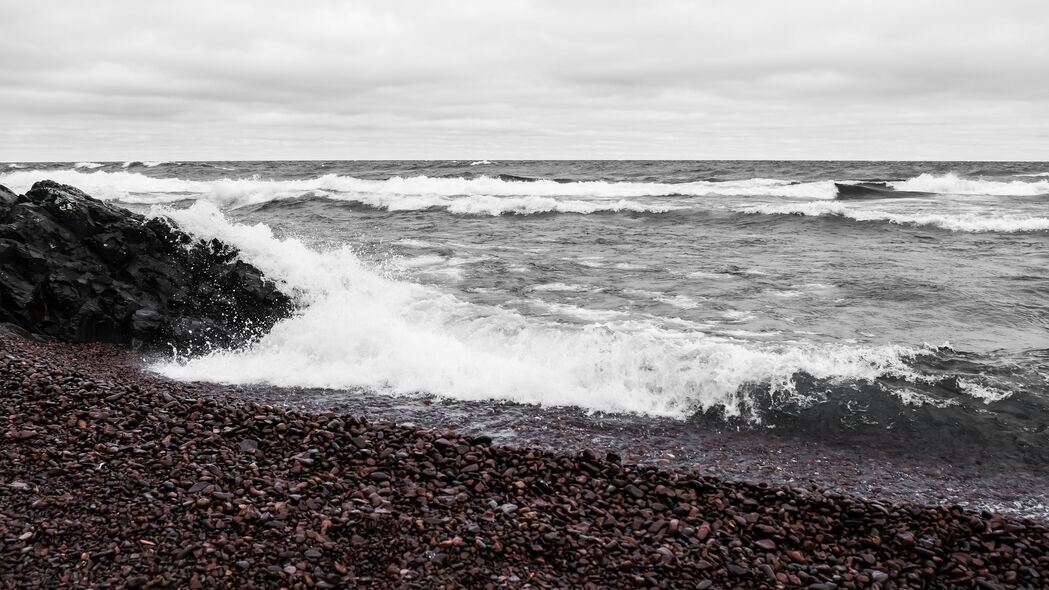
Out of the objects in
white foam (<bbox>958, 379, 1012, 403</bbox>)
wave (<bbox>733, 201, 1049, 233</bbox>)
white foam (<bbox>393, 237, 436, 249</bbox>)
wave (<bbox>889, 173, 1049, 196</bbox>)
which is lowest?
white foam (<bbox>958, 379, 1012, 403</bbox>)

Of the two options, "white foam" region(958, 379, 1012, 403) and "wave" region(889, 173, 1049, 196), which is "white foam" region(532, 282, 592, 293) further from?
"wave" region(889, 173, 1049, 196)

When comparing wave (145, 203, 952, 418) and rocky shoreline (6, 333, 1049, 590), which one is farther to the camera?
wave (145, 203, 952, 418)

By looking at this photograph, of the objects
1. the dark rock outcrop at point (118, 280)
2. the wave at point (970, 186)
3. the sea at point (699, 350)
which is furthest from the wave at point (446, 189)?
the dark rock outcrop at point (118, 280)

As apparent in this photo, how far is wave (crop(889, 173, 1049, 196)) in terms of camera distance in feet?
120

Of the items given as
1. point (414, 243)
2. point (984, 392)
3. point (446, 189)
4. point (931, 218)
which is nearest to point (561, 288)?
point (984, 392)

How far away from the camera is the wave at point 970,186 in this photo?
36.6 metres

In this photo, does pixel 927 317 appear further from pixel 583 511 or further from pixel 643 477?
pixel 583 511

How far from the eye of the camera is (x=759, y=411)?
7848mm

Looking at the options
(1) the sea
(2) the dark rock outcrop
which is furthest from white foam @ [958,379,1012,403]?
(2) the dark rock outcrop

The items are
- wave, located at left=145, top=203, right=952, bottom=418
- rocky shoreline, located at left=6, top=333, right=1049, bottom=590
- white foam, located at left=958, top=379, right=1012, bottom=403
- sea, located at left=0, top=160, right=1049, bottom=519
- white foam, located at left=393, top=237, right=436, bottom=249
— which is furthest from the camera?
white foam, located at left=393, top=237, right=436, bottom=249

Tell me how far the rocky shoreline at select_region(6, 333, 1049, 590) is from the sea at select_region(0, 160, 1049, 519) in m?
0.91

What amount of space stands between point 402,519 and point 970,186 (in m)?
43.6

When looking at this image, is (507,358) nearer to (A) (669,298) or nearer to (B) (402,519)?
(B) (402,519)

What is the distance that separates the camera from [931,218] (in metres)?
25.3
